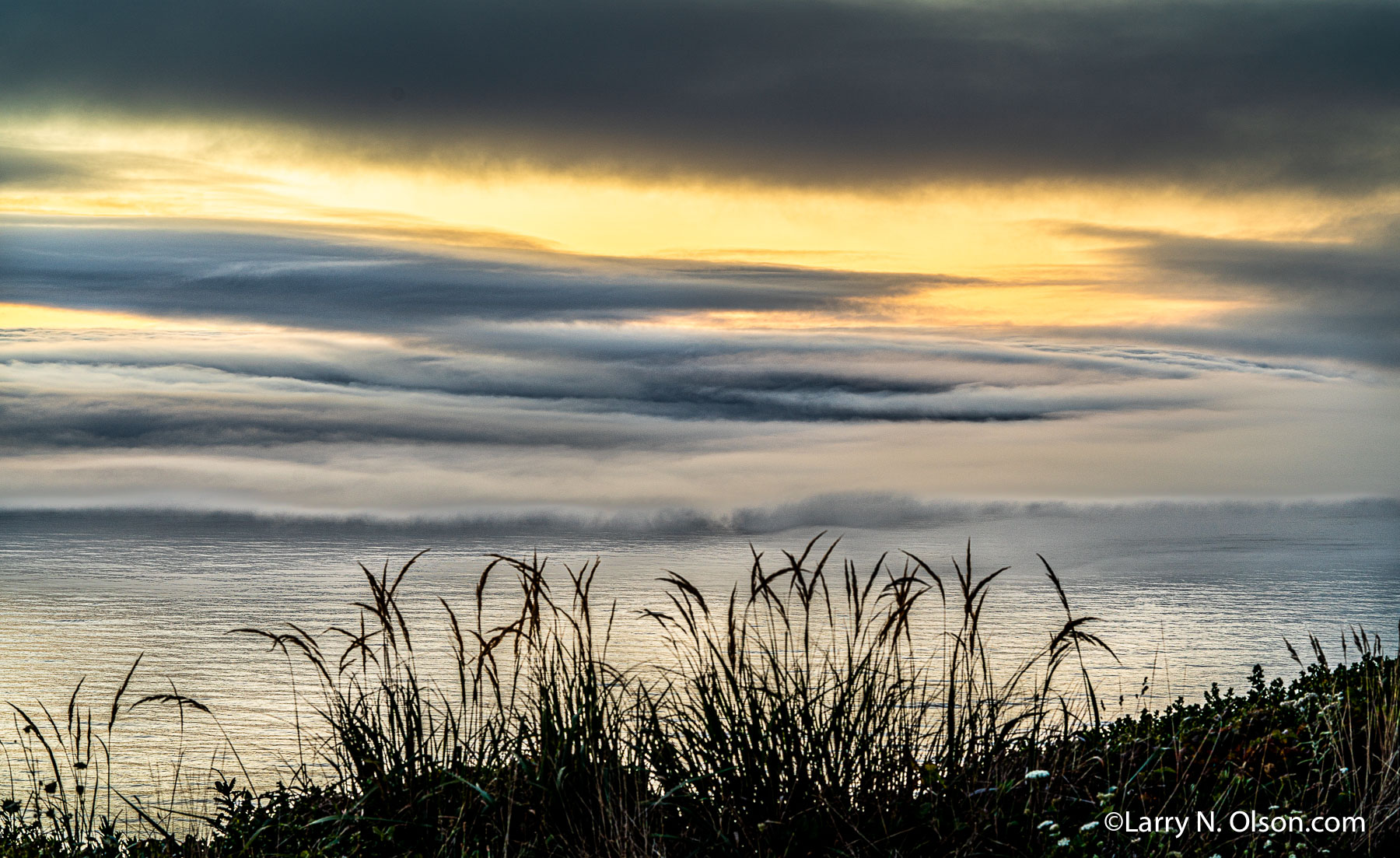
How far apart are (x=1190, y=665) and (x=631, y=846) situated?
25.5ft

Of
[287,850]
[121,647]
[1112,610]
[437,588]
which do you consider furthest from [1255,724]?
[437,588]

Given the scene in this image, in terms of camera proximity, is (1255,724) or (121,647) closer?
(1255,724)

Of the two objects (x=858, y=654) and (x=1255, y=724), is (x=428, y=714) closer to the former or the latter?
(x=858, y=654)

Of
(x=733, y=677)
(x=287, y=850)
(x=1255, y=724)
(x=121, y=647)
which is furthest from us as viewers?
(x=121, y=647)

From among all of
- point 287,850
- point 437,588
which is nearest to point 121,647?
point 437,588

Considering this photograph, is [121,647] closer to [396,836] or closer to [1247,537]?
[396,836]

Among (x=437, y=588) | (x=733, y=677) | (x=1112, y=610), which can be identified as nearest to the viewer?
(x=733, y=677)

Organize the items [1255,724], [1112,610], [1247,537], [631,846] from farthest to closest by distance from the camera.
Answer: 1. [1247,537]
2. [1112,610]
3. [1255,724]
4. [631,846]

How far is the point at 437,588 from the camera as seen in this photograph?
16781mm

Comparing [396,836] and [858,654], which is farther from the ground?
[858,654]

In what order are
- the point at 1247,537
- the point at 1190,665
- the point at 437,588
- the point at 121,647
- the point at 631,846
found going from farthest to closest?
1. the point at 1247,537
2. the point at 437,588
3. the point at 121,647
4. the point at 1190,665
5. the point at 631,846

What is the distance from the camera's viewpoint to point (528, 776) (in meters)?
4.11

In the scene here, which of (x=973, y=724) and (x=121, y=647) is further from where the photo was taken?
(x=121, y=647)

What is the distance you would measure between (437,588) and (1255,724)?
1313cm
